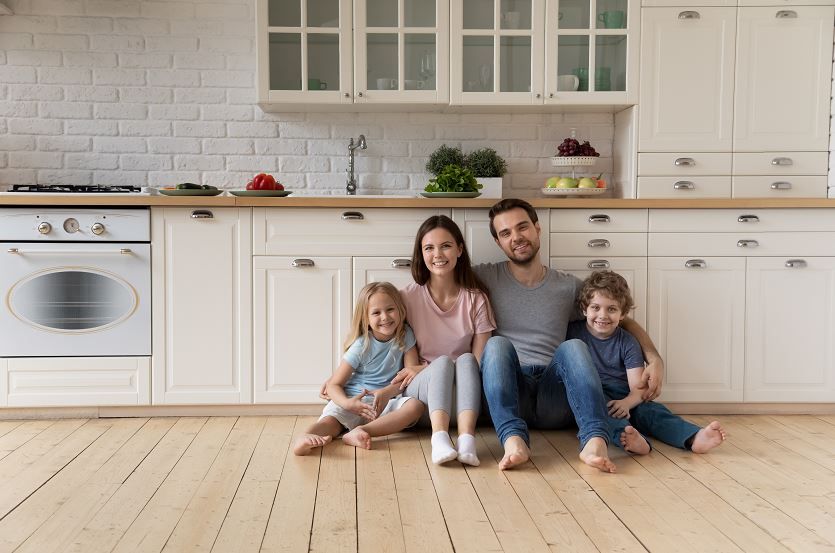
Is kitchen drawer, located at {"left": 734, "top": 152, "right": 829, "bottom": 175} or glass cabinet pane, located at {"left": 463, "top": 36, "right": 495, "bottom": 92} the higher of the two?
glass cabinet pane, located at {"left": 463, "top": 36, "right": 495, "bottom": 92}

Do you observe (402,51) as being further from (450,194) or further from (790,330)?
(790,330)

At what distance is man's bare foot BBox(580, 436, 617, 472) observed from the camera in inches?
99.6

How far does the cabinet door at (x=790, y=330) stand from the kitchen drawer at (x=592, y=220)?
0.52 metres

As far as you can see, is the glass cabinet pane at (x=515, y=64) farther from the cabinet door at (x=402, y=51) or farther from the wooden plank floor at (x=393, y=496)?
the wooden plank floor at (x=393, y=496)

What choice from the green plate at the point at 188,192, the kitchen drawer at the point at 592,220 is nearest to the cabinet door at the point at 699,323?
the kitchen drawer at the point at 592,220

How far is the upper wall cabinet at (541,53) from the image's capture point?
378 cm

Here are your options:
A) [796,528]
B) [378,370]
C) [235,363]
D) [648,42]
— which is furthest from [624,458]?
[648,42]

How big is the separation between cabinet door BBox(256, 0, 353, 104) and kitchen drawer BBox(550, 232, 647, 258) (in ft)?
3.83

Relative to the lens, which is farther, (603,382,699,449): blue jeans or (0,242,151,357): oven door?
(0,242,151,357): oven door

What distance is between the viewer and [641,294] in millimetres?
3334

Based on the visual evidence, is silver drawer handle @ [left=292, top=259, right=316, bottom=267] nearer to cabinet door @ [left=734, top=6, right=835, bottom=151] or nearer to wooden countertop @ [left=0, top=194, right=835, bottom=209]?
wooden countertop @ [left=0, top=194, right=835, bottom=209]

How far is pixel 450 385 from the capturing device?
2.85 meters

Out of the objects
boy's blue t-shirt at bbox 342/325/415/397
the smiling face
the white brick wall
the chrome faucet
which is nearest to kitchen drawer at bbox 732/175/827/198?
the white brick wall

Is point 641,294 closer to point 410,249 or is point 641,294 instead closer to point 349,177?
point 410,249
